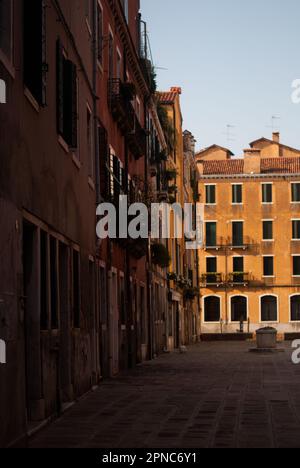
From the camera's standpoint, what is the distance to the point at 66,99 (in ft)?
49.7

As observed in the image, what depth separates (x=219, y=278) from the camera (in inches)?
2980

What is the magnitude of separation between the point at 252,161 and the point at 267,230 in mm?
5443

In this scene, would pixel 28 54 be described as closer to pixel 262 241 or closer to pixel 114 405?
pixel 114 405

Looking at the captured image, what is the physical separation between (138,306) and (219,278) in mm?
46125

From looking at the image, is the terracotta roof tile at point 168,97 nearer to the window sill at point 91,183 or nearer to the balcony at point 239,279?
the balcony at point 239,279

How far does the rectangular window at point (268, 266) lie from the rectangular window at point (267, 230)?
157cm

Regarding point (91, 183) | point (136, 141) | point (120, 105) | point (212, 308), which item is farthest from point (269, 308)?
point (91, 183)

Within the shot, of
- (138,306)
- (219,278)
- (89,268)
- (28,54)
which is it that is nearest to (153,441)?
(28,54)

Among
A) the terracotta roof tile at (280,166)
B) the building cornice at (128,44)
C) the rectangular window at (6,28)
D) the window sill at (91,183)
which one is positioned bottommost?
the window sill at (91,183)

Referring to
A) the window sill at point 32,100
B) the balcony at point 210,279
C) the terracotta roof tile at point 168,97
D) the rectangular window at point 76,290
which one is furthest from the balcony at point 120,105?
the balcony at point 210,279

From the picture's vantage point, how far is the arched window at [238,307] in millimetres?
75562

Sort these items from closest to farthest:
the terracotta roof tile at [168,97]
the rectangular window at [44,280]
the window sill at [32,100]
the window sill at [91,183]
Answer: the window sill at [32,100] < the rectangular window at [44,280] < the window sill at [91,183] < the terracotta roof tile at [168,97]

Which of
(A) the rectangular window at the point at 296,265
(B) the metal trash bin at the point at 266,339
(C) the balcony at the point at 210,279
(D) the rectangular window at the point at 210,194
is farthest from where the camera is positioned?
(D) the rectangular window at the point at 210,194

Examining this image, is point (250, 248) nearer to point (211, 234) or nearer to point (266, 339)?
point (211, 234)
